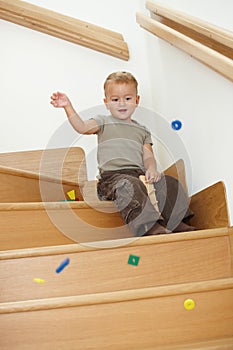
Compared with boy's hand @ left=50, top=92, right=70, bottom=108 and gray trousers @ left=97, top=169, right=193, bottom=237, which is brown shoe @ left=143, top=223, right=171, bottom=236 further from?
boy's hand @ left=50, top=92, right=70, bottom=108

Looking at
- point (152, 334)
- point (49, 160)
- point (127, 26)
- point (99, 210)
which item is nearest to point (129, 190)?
point (99, 210)

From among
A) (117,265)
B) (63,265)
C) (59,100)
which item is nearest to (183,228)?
(117,265)

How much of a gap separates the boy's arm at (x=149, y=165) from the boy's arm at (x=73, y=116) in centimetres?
21

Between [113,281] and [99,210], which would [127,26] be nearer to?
[99,210]

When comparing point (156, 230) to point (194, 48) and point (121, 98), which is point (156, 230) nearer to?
point (194, 48)

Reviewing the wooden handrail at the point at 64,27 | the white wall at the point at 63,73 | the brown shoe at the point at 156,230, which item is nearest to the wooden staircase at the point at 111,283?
the brown shoe at the point at 156,230

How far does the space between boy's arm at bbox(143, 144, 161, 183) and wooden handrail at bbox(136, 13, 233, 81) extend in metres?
0.44

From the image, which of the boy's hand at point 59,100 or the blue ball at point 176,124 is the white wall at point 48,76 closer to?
the blue ball at point 176,124

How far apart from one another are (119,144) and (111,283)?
0.77 metres

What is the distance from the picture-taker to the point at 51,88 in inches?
105

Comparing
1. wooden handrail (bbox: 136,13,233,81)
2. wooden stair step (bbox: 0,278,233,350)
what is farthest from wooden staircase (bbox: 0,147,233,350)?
wooden handrail (bbox: 136,13,233,81)

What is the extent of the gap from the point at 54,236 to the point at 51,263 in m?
0.23

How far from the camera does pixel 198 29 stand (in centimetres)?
178

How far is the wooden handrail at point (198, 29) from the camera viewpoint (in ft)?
5.43
